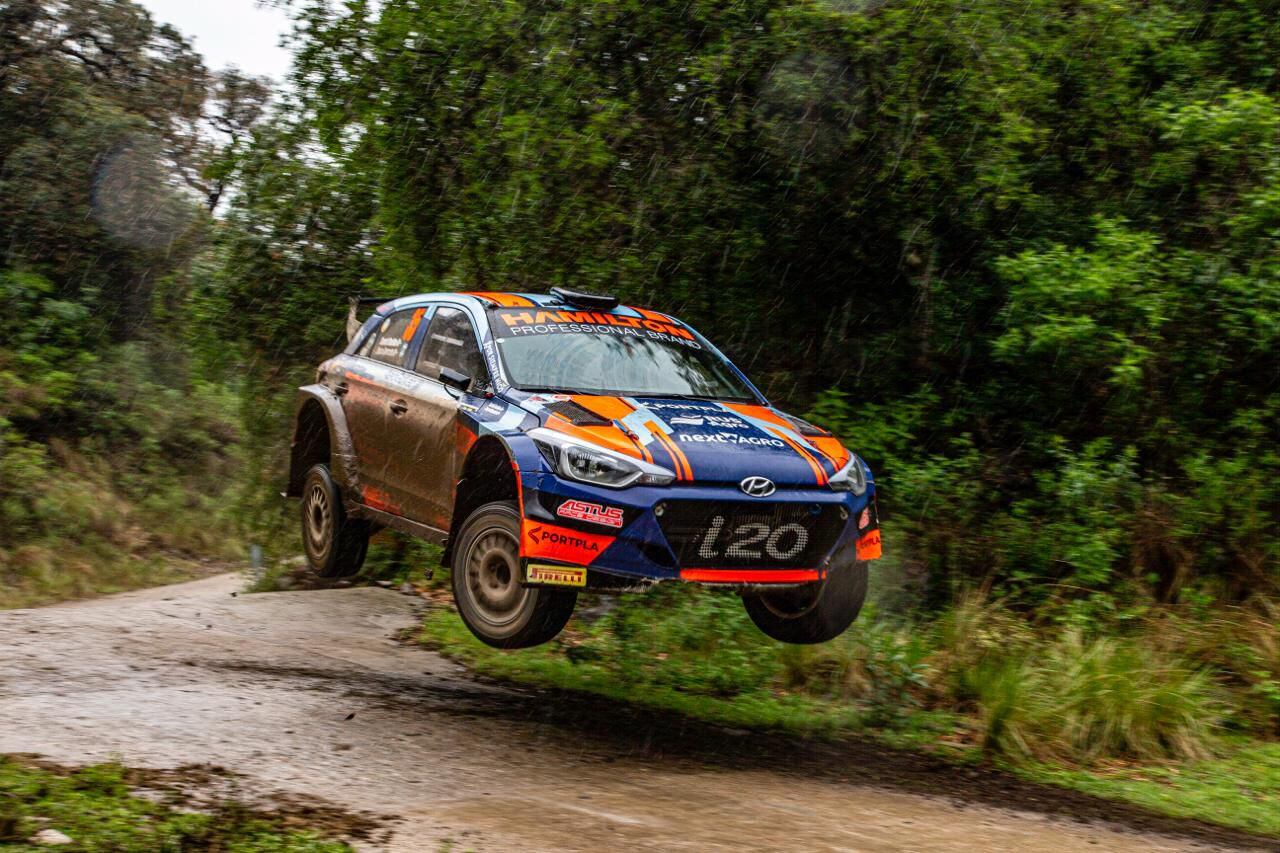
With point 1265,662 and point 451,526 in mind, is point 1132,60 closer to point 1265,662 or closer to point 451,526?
point 1265,662

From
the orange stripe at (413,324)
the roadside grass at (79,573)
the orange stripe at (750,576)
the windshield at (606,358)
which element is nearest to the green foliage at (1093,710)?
the orange stripe at (750,576)

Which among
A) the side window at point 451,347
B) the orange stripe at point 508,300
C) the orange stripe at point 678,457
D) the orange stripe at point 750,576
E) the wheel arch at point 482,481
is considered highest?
the orange stripe at point 508,300

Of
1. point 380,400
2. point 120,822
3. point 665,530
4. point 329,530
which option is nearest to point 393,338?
point 380,400

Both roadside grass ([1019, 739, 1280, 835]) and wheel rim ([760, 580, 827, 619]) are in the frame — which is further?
wheel rim ([760, 580, 827, 619])

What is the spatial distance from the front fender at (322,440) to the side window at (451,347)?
3.29ft

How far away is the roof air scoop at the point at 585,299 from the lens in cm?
791

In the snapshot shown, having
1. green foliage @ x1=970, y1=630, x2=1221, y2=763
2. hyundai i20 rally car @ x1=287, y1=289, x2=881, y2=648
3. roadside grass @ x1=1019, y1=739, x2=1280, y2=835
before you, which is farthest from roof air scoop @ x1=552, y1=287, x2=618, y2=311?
roadside grass @ x1=1019, y1=739, x2=1280, y2=835

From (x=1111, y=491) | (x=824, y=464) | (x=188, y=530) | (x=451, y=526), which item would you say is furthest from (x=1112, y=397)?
(x=188, y=530)

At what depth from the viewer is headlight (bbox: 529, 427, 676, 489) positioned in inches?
247

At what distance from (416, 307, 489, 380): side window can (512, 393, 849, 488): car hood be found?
665mm

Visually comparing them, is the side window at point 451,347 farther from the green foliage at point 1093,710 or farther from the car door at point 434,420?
the green foliage at point 1093,710

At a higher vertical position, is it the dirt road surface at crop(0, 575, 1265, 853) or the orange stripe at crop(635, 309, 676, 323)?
the orange stripe at crop(635, 309, 676, 323)

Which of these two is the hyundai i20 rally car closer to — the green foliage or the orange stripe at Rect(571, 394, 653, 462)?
the orange stripe at Rect(571, 394, 653, 462)

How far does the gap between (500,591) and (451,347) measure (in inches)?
69.0
